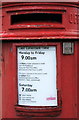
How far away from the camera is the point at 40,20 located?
143 inches

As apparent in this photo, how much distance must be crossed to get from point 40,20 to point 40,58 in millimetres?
507

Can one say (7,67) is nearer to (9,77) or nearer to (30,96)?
(9,77)

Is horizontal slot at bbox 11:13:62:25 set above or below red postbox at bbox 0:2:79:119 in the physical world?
above

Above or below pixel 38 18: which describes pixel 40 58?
below

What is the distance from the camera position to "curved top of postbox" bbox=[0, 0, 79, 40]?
353 cm

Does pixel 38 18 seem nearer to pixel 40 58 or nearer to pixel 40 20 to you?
pixel 40 20

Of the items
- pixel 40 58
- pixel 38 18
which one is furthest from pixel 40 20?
pixel 40 58

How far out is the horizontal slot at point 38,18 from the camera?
3.61m

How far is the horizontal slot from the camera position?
361cm

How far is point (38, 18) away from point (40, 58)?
0.54 meters

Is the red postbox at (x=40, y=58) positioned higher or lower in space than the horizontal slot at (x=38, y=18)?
lower

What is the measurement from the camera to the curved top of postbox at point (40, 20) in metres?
3.53

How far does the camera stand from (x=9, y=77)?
12.3 ft

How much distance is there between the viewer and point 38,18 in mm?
3643
